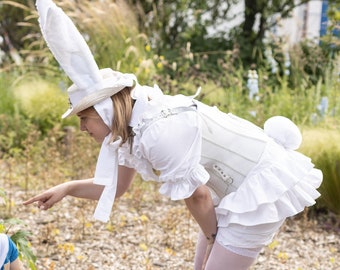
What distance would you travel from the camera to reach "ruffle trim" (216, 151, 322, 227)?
2213mm

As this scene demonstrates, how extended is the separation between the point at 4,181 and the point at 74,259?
56.0 inches

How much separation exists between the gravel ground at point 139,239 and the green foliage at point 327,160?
15 centimetres

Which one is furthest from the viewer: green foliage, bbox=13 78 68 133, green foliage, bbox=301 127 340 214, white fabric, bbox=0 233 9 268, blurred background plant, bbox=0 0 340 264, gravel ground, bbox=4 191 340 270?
green foliage, bbox=13 78 68 133

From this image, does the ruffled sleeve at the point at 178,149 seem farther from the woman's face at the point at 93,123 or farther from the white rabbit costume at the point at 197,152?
the woman's face at the point at 93,123

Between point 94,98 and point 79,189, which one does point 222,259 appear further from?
point 94,98

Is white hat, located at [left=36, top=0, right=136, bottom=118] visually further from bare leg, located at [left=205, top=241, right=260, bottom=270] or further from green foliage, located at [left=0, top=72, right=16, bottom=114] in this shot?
green foliage, located at [left=0, top=72, right=16, bottom=114]

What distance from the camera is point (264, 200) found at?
219cm

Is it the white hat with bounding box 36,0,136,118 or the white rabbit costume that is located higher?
the white hat with bounding box 36,0,136,118

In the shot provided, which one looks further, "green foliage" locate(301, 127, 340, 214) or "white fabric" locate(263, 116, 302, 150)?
"green foliage" locate(301, 127, 340, 214)

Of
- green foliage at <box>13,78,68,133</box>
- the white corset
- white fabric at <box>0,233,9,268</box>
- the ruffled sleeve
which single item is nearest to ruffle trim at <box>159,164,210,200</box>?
the ruffled sleeve

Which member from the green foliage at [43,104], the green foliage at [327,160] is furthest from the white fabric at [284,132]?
the green foliage at [43,104]

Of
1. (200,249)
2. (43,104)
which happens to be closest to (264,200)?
(200,249)

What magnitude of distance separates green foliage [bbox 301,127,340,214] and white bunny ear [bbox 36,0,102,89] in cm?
230

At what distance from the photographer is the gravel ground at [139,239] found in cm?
346
